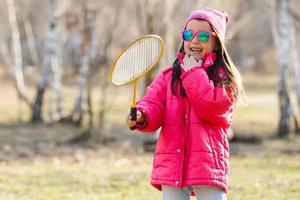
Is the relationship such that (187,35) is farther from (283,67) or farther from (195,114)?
(283,67)

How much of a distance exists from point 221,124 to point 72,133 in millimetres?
13643

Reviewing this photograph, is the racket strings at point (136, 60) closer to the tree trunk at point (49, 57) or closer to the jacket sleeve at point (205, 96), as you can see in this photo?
the jacket sleeve at point (205, 96)

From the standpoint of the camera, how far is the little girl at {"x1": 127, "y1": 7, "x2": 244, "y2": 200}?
4.25 meters

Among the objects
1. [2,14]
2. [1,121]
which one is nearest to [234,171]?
[1,121]

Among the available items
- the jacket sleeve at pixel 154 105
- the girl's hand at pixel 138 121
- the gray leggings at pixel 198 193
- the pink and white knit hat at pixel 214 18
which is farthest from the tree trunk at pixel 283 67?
the girl's hand at pixel 138 121

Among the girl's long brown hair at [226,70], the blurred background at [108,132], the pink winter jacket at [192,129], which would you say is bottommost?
A: the blurred background at [108,132]

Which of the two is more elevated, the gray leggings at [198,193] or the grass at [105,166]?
the gray leggings at [198,193]

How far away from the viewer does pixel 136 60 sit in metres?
4.40

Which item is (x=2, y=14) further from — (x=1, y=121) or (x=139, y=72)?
(x=139, y=72)

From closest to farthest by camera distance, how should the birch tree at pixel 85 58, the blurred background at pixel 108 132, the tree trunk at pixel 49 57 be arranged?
1. the blurred background at pixel 108 132
2. the tree trunk at pixel 49 57
3. the birch tree at pixel 85 58

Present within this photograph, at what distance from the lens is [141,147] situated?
15602mm

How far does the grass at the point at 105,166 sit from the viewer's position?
8.59m

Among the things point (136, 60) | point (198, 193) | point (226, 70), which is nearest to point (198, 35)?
point (226, 70)

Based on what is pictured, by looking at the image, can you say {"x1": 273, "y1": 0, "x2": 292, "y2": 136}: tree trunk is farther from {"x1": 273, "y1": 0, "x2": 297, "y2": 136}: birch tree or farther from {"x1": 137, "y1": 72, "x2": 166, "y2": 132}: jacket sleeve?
{"x1": 137, "y1": 72, "x2": 166, "y2": 132}: jacket sleeve
